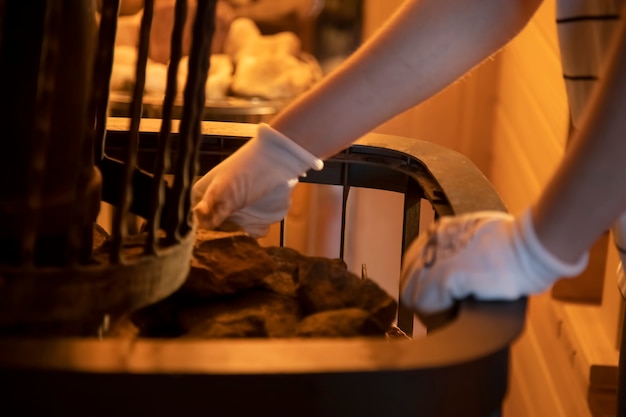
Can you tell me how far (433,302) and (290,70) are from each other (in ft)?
3.83

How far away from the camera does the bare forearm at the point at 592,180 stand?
0.48 metres

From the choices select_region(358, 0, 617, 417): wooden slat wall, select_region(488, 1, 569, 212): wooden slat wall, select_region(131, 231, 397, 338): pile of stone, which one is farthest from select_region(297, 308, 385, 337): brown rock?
select_region(488, 1, 569, 212): wooden slat wall

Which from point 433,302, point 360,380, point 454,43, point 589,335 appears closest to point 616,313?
point 589,335

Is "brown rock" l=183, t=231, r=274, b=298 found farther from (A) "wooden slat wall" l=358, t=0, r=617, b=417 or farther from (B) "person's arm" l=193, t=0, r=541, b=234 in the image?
(A) "wooden slat wall" l=358, t=0, r=617, b=417

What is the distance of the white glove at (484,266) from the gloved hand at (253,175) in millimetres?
196

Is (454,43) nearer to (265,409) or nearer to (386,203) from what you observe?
(265,409)

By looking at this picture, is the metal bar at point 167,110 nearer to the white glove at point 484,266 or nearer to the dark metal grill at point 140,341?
the dark metal grill at point 140,341

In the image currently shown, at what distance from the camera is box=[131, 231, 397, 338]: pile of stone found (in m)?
0.56

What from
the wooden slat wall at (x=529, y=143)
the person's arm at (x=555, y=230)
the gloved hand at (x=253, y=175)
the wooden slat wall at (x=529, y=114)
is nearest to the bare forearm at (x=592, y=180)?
the person's arm at (x=555, y=230)

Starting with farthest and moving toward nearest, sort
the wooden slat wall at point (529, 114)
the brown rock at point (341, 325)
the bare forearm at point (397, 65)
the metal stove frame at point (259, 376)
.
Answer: the wooden slat wall at point (529, 114), the bare forearm at point (397, 65), the brown rock at point (341, 325), the metal stove frame at point (259, 376)

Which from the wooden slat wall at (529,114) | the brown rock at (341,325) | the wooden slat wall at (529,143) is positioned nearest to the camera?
the brown rock at (341,325)

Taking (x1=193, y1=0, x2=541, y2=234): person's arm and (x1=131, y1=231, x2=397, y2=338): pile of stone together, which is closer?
(x1=131, y1=231, x2=397, y2=338): pile of stone

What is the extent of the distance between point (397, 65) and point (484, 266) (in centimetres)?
23

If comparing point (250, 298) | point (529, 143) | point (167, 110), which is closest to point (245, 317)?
point (250, 298)
